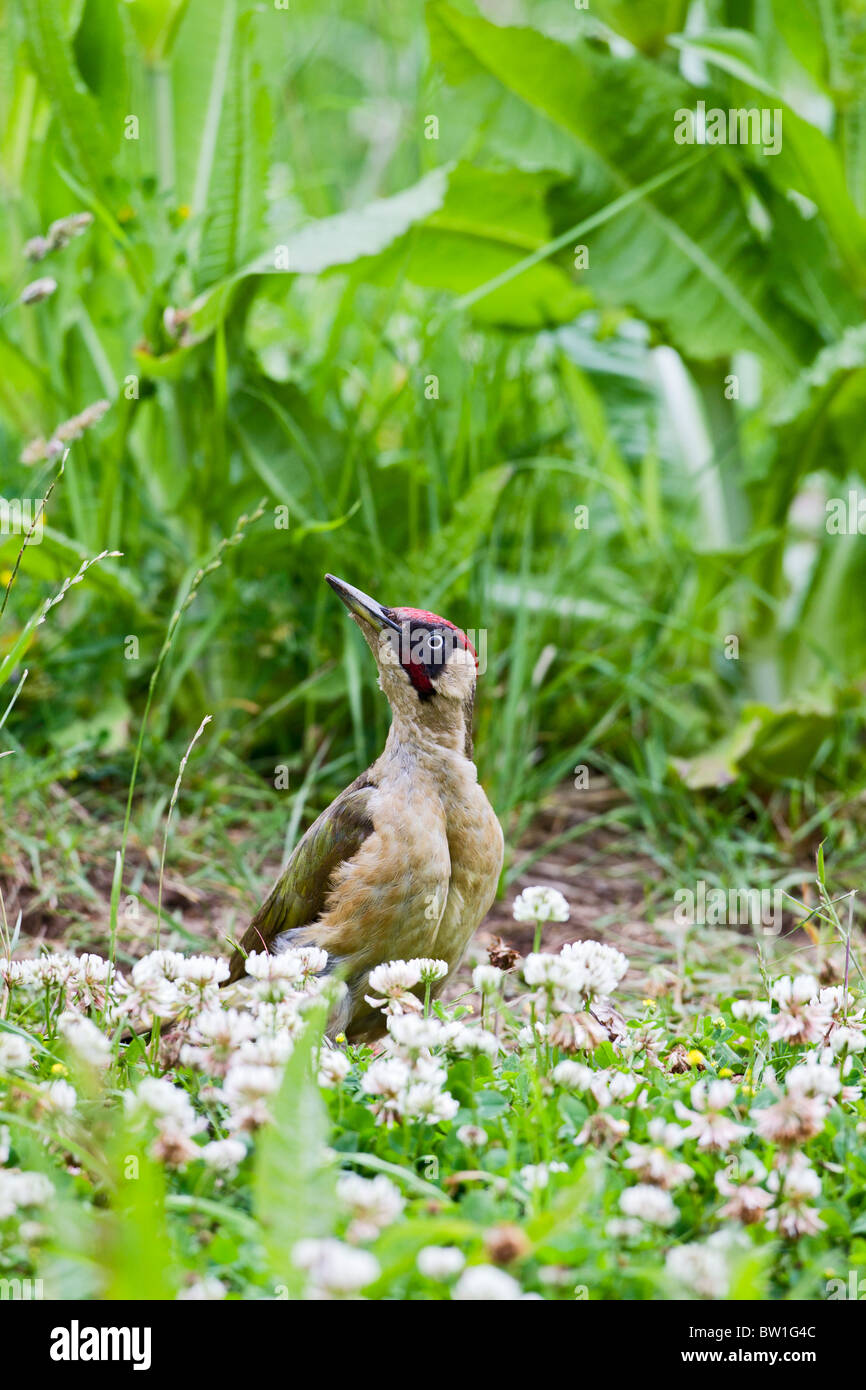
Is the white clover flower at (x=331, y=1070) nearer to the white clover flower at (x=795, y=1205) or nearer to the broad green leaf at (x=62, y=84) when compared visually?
the white clover flower at (x=795, y=1205)

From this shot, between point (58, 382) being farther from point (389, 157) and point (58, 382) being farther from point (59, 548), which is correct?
point (389, 157)

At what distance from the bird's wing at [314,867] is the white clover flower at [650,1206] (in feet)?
4.22

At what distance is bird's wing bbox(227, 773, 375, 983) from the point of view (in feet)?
10.4

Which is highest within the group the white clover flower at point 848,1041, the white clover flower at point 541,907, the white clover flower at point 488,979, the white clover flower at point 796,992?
the white clover flower at point 541,907

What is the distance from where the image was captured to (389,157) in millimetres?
7109

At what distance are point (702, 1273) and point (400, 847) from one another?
142 cm

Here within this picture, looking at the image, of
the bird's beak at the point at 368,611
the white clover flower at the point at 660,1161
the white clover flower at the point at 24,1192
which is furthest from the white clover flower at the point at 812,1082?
the bird's beak at the point at 368,611

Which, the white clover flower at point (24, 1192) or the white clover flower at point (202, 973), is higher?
the white clover flower at point (202, 973)

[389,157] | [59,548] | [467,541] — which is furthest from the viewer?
[389,157]

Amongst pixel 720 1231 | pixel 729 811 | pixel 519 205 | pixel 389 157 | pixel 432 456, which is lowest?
pixel 720 1231

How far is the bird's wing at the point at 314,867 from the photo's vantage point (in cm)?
316

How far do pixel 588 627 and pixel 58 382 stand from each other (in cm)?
219

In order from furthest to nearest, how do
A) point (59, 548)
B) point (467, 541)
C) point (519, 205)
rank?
point (519, 205) → point (467, 541) → point (59, 548)
